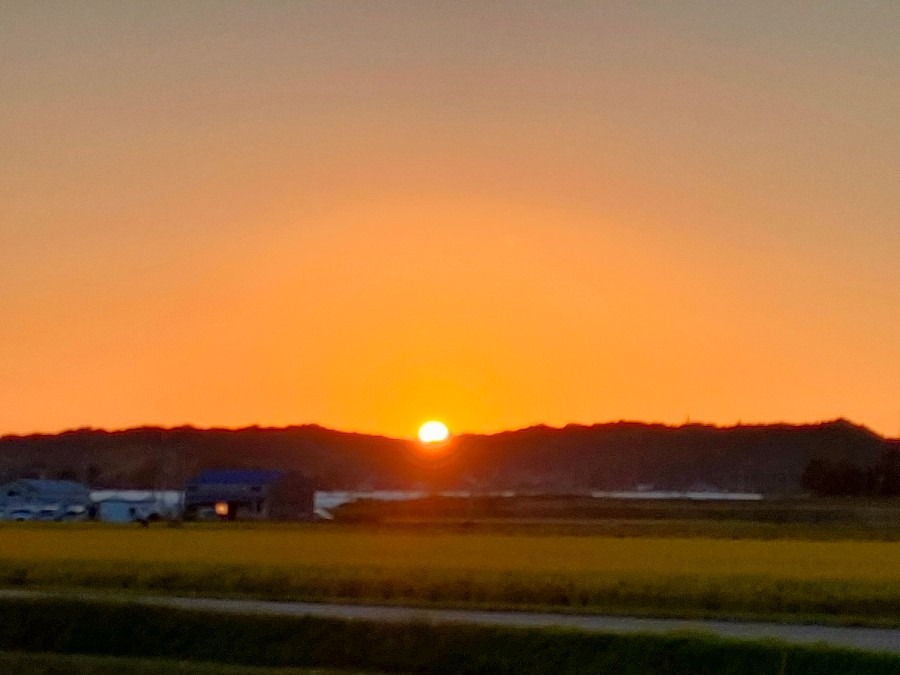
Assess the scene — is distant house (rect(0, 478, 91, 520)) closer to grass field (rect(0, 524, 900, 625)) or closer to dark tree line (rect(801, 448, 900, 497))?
grass field (rect(0, 524, 900, 625))

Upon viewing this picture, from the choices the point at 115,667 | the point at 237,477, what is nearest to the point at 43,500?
the point at 237,477

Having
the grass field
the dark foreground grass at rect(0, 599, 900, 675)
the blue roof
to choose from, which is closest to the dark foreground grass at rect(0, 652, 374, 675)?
the dark foreground grass at rect(0, 599, 900, 675)

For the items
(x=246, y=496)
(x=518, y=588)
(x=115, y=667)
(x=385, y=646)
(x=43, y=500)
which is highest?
(x=246, y=496)

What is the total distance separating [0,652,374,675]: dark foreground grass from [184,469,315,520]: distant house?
61.3 meters

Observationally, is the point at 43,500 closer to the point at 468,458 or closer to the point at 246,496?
the point at 246,496

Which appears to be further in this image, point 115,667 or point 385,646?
point 385,646

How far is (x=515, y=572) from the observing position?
1177 inches

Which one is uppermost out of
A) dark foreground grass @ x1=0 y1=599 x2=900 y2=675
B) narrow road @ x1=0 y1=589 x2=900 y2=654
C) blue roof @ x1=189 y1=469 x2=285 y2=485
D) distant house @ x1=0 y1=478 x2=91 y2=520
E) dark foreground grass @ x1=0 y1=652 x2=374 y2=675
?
blue roof @ x1=189 y1=469 x2=285 y2=485

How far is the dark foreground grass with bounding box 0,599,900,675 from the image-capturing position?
1914 cm

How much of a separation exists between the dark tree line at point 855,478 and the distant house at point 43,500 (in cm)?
4802

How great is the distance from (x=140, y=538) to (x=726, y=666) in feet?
101

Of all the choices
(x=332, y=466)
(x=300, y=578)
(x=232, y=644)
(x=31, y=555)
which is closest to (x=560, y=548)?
(x=300, y=578)

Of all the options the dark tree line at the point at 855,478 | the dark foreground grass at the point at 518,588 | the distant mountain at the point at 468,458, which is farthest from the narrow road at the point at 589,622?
the distant mountain at the point at 468,458

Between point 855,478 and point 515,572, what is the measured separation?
203ft
